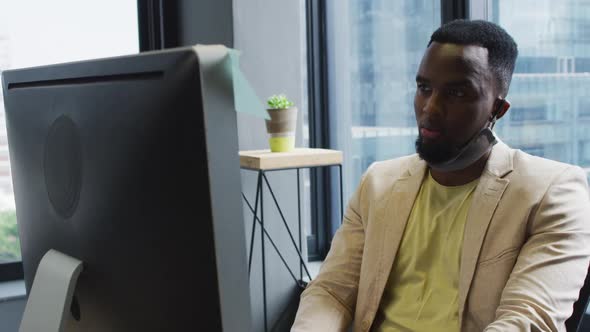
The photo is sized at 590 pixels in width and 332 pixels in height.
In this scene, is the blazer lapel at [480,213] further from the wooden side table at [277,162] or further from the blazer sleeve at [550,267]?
the wooden side table at [277,162]

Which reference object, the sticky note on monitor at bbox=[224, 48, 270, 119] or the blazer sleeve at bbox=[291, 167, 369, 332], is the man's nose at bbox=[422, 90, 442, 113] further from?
the sticky note on monitor at bbox=[224, 48, 270, 119]

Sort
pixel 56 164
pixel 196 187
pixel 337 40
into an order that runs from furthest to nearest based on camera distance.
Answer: pixel 337 40, pixel 56 164, pixel 196 187

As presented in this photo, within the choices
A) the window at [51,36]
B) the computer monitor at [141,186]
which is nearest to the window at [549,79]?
the window at [51,36]

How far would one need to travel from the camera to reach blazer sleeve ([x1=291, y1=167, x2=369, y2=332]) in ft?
5.41

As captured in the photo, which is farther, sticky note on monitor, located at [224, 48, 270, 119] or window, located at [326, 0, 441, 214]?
window, located at [326, 0, 441, 214]

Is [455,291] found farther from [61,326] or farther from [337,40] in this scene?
[337,40]

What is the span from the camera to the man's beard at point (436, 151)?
165cm

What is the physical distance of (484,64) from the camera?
5.38ft

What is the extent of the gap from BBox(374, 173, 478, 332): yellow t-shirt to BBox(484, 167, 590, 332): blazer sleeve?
6.0 inches

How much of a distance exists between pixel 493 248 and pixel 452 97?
35cm

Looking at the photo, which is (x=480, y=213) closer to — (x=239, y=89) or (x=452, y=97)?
(x=452, y=97)

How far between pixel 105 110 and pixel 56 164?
146 millimetres

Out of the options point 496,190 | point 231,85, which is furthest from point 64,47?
point 231,85

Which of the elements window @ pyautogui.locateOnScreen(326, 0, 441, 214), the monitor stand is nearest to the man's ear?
the monitor stand
